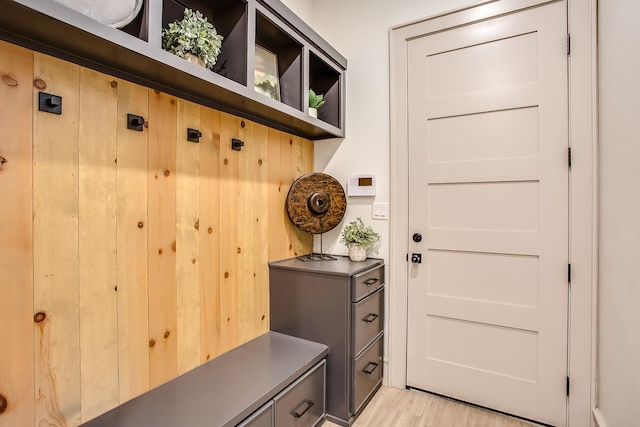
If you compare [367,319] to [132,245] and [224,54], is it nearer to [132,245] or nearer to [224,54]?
[132,245]

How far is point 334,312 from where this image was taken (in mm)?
1844

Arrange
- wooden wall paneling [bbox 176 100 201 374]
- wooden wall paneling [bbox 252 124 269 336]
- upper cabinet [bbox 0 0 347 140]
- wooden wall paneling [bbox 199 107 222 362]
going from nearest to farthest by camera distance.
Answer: upper cabinet [bbox 0 0 347 140] < wooden wall paneling [bbox 176 100 201 374] < wooden wall paneling [bbox 199 107 222 362] < wooden wall paneling [bbox 252 124 269 336]

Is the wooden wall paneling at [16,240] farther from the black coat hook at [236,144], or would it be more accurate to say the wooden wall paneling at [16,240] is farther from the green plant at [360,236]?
the green plant at [360,236]

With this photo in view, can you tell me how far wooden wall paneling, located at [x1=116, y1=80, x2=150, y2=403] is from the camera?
1275 millimetres

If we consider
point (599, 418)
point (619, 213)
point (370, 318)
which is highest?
point (619, 213)

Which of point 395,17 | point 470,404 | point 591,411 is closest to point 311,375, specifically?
point 470,404

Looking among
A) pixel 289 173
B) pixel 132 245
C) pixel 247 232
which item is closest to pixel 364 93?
pixel 289 173

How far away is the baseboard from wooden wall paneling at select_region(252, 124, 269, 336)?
5.84ft

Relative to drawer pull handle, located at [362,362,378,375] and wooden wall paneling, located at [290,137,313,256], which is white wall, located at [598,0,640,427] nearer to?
drawer pull handle, located at [362,362,378,375]

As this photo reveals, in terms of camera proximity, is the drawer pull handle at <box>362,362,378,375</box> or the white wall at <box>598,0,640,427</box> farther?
the drawer pull handle at <box>362,362,378,375</box>

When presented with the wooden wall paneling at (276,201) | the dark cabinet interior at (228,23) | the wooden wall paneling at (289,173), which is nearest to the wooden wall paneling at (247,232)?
the wooden wall paneling at (276,201)

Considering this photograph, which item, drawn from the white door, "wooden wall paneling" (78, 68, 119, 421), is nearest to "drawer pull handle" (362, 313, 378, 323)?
the white door

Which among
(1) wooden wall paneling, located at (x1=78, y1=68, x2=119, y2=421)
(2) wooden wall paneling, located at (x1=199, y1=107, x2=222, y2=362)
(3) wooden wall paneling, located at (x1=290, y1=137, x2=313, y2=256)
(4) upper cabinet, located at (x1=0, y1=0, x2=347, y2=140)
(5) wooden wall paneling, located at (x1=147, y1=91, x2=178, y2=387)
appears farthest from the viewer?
(3) wooden wall paneling, located at (x1=290, y1=137, x2=313, y2=256)

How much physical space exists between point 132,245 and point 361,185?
1487 mm
